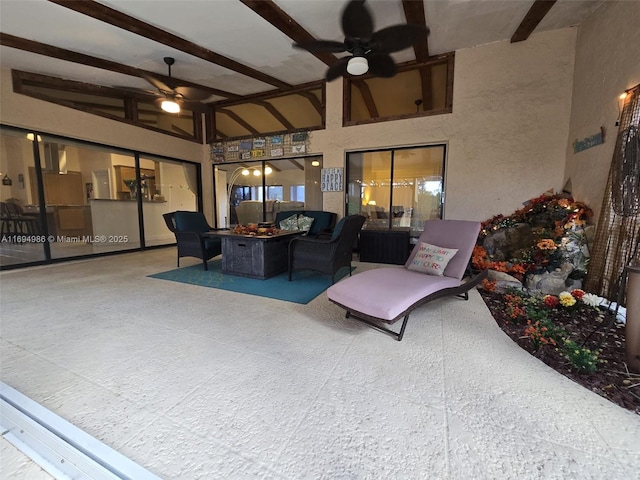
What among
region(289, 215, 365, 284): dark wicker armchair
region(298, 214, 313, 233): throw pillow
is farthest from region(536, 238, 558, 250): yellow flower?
region(298, 214, 313, 233): throw pillow

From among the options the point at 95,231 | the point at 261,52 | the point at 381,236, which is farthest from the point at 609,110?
the point at 95,231

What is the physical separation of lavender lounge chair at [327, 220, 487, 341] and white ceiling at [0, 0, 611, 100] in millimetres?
3029

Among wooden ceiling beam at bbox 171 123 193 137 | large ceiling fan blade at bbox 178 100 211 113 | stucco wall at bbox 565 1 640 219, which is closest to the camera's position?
stucco wall at bbox 565 1 640 219

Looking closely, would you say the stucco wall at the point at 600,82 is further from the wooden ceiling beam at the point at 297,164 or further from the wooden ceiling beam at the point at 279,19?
the wooden ceiling beam at the point at 297,164

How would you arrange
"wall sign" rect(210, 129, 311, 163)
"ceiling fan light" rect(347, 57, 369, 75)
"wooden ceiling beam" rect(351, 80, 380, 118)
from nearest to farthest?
1. "ceiling fan light" rect(347, 57, 369, 75)
2. "wooden ceiling beam" rect(351, 80, 380, 118)
3. "wall sign" rect(210, 129, 311, 163)

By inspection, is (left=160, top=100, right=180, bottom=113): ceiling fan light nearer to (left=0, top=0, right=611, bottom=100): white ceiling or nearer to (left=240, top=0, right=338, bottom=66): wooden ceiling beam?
(left=0, top=0, right=611, bottom=100): white ceiling

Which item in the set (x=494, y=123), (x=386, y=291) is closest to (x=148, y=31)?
(x=386, y=291)

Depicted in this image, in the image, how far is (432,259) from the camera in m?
2.97

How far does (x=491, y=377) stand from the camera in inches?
70.1

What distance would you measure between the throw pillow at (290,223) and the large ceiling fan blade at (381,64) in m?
2.97

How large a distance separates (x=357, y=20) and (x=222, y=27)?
2284 mm

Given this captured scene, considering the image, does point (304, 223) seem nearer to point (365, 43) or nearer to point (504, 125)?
point (365, 43)

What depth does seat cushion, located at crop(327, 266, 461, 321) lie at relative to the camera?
2.16m

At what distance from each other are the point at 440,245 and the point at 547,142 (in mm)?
3145
